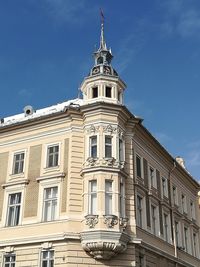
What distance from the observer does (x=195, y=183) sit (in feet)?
142

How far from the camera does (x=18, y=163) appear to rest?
1232 inches

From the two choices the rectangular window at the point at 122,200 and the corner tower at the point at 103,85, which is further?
the corner tower at the point at 103,85

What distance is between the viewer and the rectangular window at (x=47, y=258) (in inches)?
1050

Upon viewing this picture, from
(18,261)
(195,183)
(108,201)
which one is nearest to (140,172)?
(108,201)

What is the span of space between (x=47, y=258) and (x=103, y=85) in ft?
41.3

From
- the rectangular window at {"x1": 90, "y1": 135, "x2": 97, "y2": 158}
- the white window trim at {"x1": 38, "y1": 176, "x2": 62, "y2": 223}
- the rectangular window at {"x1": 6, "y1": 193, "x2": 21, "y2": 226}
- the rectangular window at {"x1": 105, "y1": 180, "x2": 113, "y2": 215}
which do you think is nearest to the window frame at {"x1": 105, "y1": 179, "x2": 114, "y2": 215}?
the rectangular window at {"x1": 105, "y1": 180, "x2": 113, "y2": 215}

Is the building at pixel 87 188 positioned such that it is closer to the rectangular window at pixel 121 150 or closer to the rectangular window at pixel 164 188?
the rectangular window at pixel 121 150

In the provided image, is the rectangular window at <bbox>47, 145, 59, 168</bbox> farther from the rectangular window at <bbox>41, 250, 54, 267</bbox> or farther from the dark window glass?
the rectangular window at <bbox>41, 250, 54, 267</bbox>

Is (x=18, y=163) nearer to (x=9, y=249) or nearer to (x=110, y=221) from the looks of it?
(x=9, y=249)

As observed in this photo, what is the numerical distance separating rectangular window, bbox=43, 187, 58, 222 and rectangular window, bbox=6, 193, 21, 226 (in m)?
2.12

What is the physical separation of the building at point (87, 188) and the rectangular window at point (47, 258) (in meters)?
0.02

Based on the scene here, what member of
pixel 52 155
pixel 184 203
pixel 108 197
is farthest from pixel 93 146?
pixel 184 203

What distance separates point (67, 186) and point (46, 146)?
3933 millimetres

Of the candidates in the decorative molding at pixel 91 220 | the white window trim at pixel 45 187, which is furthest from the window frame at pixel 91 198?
the white window trim at pixel 45 187
